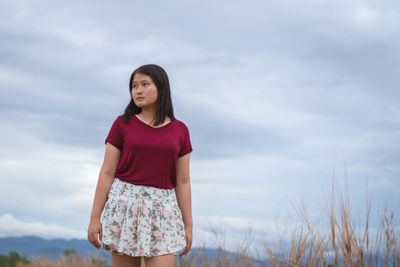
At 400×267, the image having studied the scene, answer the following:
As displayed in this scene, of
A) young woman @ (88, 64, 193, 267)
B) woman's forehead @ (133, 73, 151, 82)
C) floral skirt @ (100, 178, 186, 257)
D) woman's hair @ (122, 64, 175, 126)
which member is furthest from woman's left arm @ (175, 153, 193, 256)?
woman's forehead @ (133, 73, 151, 82)

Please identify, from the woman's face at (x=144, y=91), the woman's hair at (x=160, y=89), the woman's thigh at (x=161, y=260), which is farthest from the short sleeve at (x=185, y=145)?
the woman's thigh at (x=161, y=260)

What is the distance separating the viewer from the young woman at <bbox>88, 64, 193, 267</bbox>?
368cm

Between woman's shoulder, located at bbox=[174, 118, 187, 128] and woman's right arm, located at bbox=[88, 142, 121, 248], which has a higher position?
woman's shoulder, located at bbox=[174, 118, 187, 128]

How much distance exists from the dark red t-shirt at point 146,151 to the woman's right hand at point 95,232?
40 centimetres

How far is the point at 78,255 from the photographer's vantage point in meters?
7.93

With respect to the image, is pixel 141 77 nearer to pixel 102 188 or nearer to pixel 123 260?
pixel 102 188

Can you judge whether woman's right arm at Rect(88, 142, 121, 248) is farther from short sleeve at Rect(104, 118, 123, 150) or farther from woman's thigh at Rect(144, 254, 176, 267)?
woman's thigh at Rect(144, 254, 176, 267)

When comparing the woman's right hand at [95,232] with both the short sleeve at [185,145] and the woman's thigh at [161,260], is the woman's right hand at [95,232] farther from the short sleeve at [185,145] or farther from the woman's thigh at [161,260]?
the short sleeve at [185,145]

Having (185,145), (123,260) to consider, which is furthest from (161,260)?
(185,145)

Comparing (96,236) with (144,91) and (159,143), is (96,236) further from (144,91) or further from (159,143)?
(144,91)

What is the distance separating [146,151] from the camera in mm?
3705

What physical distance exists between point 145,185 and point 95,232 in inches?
21.5

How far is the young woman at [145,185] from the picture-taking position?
3.68 meters

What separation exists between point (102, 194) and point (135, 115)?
69cm
